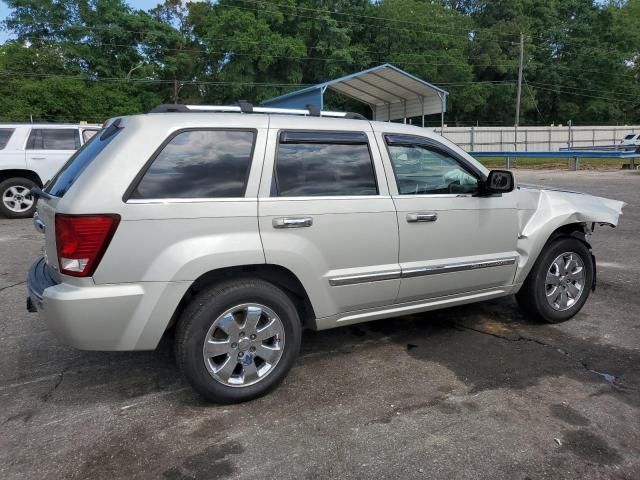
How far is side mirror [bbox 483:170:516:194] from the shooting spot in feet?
13.1

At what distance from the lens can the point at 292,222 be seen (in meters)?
3.29

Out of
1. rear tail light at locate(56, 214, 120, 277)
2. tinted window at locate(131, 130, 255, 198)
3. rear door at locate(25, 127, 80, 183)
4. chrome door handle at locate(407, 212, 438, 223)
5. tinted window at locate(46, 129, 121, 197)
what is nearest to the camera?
rear tail light at locate(56, 214, 120, 277)

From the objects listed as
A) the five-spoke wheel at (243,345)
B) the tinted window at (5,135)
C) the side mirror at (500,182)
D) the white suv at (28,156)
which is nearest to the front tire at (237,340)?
the five-spoke wheel at (243,345)

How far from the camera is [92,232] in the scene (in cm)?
286

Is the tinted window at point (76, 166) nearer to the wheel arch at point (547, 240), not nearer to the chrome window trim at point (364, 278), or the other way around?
the chrome window trim at point (364, 278)

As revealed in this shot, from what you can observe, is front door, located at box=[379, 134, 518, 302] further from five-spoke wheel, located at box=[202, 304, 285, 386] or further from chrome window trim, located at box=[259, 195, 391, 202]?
five-spoke wheel, located at box=[202, 304, 285, 386]

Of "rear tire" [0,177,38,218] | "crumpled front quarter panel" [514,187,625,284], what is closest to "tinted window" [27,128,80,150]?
"rear tire" [0,177,38,218]

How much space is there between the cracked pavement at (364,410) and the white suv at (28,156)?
6740mm

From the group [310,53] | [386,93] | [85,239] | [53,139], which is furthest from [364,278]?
[310,53]

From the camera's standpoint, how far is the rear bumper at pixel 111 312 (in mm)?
2877

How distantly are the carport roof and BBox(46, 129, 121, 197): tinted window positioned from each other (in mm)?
14632

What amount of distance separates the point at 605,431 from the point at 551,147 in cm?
4014

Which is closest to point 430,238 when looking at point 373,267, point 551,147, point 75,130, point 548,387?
point 373,267

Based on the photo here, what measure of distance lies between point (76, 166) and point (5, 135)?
865 cm
